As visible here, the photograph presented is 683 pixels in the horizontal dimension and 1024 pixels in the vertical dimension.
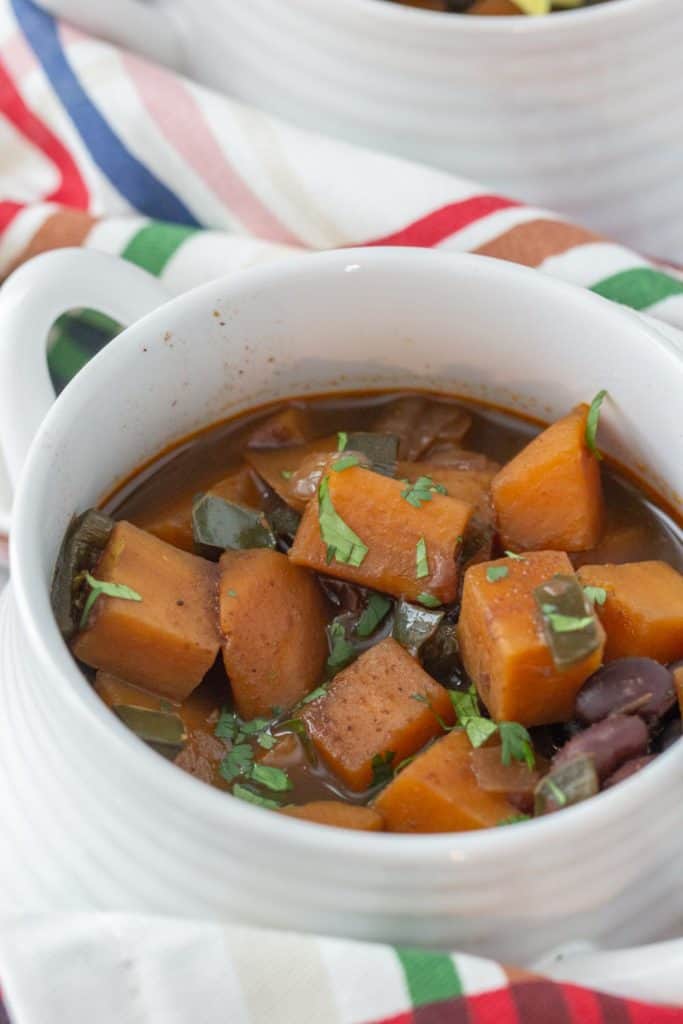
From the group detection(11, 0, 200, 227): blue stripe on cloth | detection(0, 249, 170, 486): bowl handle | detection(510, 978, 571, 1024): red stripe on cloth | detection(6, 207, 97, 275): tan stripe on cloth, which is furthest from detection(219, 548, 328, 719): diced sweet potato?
detection(11, 0, 200, 227): blue stripe on cloth

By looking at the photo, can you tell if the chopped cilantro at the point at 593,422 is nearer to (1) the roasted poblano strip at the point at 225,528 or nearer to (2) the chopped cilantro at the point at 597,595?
(2) the chopped cilantro at the point at 597,595

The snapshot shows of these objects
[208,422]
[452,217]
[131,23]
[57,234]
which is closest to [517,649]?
[208,422]

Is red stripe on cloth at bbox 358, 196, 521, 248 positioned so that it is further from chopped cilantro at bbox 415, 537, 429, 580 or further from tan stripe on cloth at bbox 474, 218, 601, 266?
chopped cilantro at bbox 415, 537, 429, 580

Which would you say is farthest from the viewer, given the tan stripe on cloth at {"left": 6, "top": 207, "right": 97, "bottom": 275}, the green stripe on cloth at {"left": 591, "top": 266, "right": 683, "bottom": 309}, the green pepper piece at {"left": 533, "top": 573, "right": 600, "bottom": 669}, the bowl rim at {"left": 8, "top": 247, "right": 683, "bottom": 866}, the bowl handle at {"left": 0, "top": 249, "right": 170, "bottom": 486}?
the tan stripe on cloth at {"left": 6, "top": 207, "right": 97, "bottom": 275}

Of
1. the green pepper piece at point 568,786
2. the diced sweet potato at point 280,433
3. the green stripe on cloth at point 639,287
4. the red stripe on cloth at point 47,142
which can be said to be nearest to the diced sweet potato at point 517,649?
the green pepper piece at point 568,786

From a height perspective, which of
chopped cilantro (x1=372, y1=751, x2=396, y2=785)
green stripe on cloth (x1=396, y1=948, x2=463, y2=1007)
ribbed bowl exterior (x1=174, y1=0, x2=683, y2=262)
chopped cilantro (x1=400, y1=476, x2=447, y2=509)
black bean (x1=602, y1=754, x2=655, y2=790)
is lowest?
green stripe on cloth (x1=396, y1=948, x2=463, y2=1007)

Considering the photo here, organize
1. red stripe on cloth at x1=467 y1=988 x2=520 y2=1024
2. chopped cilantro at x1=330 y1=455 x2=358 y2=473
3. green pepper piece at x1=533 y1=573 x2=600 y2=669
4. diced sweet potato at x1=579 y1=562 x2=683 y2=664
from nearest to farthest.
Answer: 1. red stripe on cloth at x1=467 y1=988 x2=520 y2=1024
2. green pepper piece at x1=533 y1=573 x2=600 y2=669
3. diced sweet potato at x1=579 y1=562 x2=683 y2=664
4. chopped cilantro at x1=330 y1=455 x2=358 y2=473

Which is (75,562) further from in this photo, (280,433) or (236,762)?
(280,433)

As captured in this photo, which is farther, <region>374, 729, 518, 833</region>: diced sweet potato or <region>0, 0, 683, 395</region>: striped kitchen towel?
<region>0, 0, 683, 395</region>: striped kitchen towel

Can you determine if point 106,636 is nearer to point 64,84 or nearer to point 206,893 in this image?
point 206,893
